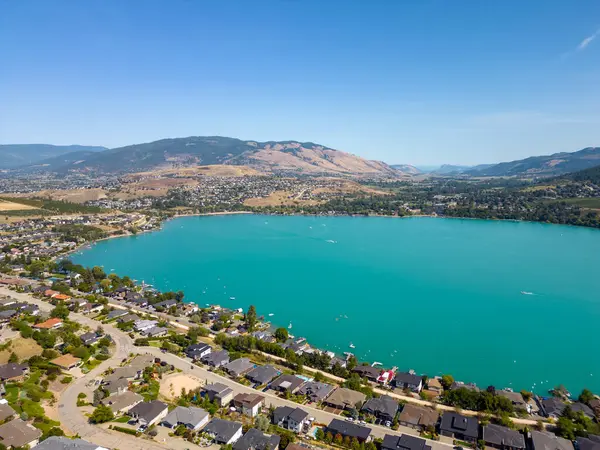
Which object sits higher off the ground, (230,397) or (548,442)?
(548,442)

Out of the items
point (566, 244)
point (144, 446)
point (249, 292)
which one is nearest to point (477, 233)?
point (566, 244)

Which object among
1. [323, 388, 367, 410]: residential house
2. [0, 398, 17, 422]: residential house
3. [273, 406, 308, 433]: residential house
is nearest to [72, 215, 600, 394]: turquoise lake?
[323, 388, 367, 410]: residential house

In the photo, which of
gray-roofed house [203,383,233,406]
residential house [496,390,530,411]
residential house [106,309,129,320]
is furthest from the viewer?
residential house [106,309,129,320]

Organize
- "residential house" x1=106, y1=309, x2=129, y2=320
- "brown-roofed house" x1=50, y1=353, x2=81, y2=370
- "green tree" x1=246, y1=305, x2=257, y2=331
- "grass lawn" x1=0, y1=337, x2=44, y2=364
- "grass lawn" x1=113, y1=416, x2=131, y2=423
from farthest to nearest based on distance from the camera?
"residential house" x1=106, y1=309, x2=129, y2=320
"green tree" x1=246, y1=305, x2=257, y2=331
"grass lawn" x1=0, y1=337, x2=44, y2=364
"brown-roofed house" x1=50, y1=353, x2=81, y2=370
"grass lawn" x1=113, y1=416, x2=131, y2=423

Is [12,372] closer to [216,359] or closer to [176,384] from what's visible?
[176,384]

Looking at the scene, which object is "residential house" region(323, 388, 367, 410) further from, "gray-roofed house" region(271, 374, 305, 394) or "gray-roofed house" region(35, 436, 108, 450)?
"gray-roofed house" region(35, 436, 108, 450)

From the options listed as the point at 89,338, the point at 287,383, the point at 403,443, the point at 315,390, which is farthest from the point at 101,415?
the point at 403,443

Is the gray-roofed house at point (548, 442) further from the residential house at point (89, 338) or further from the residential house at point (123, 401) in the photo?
the residential house at point (89, 338)

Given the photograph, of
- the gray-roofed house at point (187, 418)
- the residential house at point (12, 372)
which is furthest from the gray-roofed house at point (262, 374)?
the residential house at point (12, 372)

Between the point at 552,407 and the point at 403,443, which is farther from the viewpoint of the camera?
the point at 552,407
